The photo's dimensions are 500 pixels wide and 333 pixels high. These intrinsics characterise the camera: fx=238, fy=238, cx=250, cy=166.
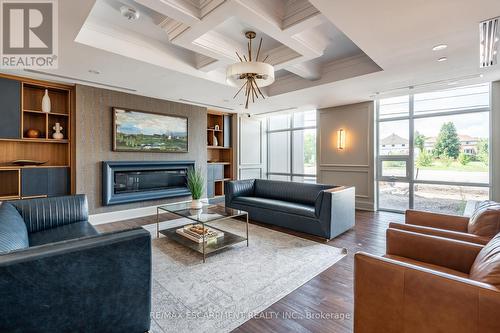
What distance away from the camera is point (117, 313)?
1443 millimetres

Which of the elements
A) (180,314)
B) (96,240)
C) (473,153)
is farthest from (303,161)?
(96,240)

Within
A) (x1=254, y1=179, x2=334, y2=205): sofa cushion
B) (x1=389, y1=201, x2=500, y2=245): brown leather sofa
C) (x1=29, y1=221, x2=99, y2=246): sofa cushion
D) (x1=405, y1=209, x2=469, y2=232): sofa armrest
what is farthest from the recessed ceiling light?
(x1=29, y1=221, x2=99, y2=246): sofa cushion

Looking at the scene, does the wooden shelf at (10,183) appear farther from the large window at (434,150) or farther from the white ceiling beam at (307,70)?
the large window at (434,150)

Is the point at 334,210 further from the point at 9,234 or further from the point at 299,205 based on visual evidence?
the point at 9,234

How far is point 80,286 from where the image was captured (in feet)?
4.32

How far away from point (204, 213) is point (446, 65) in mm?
4042

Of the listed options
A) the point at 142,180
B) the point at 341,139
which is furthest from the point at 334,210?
the point at 142,180

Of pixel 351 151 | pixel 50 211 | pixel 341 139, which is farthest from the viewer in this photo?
pixel 341 139

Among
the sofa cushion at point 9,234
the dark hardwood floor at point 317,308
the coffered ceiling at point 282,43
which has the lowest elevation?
the dark hardwood floor at point 317,308

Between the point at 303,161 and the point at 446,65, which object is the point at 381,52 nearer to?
the point at 446,65

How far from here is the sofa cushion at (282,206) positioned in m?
3.68

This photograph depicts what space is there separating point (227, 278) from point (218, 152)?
5.22 m

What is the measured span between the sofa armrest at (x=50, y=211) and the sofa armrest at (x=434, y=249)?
11.2 feet

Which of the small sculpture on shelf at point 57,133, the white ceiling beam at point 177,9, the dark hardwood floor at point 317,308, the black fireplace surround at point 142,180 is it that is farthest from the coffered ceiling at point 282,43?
the dark hardwood floor at point 317,308
